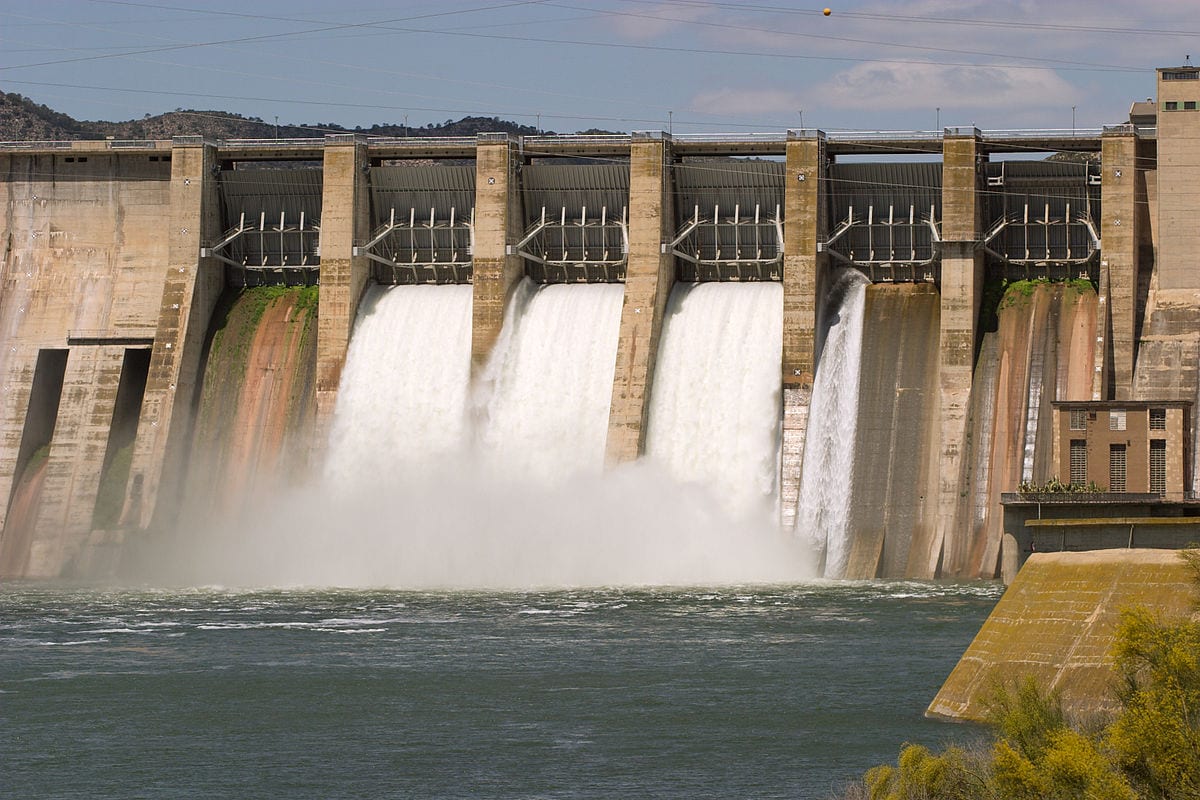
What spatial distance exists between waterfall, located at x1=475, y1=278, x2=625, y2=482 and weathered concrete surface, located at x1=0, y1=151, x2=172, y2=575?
13.5 m

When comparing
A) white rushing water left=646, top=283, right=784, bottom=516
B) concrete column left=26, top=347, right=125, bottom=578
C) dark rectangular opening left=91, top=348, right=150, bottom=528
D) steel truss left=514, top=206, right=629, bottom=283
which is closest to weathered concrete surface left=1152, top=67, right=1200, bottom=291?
white rushing water left=646, top=283, right=784, bottom=516

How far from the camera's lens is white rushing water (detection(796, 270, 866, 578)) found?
6100 cm

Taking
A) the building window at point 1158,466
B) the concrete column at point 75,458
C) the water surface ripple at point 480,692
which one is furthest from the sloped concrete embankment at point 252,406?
the building window at point 1158,466

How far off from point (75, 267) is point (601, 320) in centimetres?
2008

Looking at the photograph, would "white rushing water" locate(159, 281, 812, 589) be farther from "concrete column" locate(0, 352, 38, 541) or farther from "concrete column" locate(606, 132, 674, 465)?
"concrete column" locate(0, 352, 38, 541)

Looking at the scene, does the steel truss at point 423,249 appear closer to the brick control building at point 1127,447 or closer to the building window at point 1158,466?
the brick control building at point 1127,447

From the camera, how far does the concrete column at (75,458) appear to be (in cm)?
6781

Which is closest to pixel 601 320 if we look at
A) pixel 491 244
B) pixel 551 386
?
pixel 551 386

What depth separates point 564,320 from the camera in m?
67.1

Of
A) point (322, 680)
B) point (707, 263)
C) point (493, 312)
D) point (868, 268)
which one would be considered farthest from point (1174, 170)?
point (322, 680)

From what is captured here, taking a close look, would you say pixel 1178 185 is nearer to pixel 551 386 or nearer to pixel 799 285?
pixel 799 285

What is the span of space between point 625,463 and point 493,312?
24.0 feet

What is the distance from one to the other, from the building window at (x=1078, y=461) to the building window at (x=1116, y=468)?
679 millimetres

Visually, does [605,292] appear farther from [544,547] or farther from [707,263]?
[544,547]
